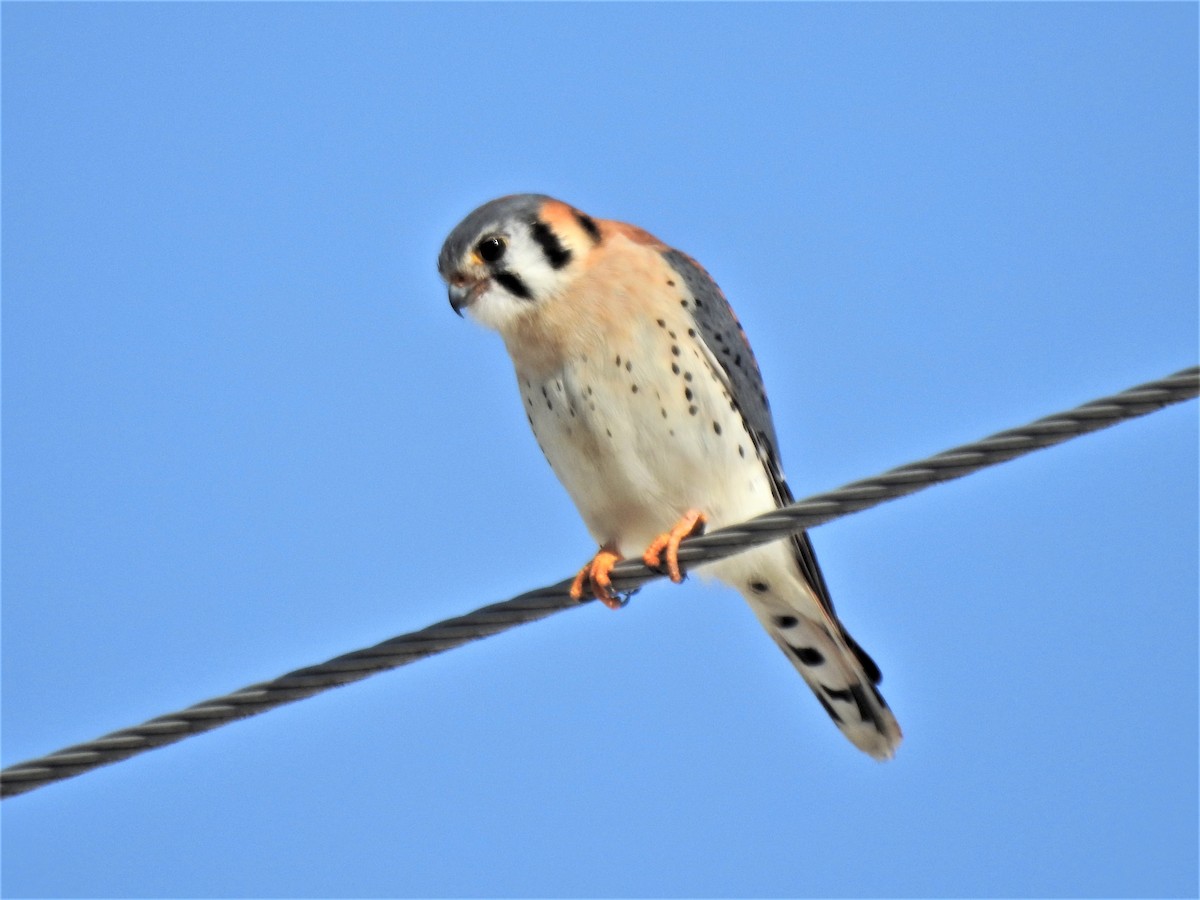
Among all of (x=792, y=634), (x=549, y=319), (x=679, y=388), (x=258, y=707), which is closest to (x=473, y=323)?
(x=549, y=319)

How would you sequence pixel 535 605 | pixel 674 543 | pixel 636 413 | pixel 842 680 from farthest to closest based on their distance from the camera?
pixel 842 680 → pixel 636 413 → pixel 674 543 → pixel 535 605

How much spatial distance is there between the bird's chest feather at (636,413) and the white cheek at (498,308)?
0.23ft

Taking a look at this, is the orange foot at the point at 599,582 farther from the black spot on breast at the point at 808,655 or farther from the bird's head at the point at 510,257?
the black spot on breast at the point at 808,655

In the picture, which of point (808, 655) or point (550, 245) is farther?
point (808, 655)

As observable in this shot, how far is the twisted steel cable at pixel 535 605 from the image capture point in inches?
125

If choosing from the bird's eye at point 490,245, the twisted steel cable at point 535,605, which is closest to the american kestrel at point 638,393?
the bird's eye at point 490,245

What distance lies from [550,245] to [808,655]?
1.65 meters

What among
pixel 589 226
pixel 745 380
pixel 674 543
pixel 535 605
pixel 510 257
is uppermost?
pixel 589 226

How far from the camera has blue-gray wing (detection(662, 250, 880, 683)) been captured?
5234 millimetres

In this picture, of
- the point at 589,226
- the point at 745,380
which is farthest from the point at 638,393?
the point at 589,226

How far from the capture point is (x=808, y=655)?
5637mm

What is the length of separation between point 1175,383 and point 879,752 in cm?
276

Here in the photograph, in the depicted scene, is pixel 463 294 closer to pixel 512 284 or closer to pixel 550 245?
pixel 512 284

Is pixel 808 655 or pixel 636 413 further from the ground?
pixel 636 413
